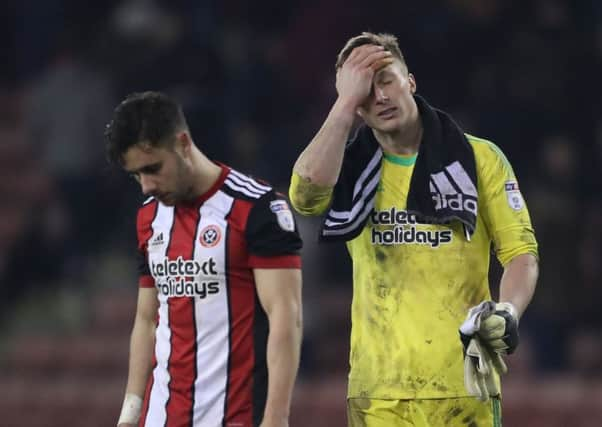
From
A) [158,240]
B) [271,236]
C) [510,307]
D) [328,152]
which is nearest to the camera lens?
[510,307]

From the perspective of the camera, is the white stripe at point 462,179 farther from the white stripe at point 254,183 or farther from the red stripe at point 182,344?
the red stripe at point 182,344

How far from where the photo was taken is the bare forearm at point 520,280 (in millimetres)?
5508

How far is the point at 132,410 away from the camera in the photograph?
19.4 feet

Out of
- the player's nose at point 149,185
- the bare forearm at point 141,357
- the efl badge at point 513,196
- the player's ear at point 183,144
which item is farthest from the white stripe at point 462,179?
the bare forearm at point 141,357

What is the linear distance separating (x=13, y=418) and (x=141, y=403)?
5.82 m

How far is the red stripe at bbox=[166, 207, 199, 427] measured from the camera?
5691 mm

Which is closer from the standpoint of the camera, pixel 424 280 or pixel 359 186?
pixel 424 280

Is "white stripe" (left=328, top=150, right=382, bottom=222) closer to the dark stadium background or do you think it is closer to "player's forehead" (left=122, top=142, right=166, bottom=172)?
"player's forehead" (left=122, top=142, right=166, bottom=172)

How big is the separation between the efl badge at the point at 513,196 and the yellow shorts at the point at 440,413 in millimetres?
632

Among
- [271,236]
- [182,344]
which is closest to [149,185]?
[271,236]

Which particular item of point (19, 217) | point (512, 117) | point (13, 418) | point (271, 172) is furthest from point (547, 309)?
point (19, 217)

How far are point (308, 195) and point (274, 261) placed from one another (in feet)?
0.80

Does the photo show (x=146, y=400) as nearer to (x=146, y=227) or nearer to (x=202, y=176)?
(x=146, y=227)

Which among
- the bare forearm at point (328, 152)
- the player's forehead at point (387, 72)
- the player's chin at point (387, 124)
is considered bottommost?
the bare forearm at point (328, 152)
